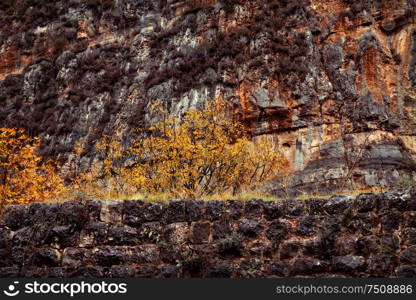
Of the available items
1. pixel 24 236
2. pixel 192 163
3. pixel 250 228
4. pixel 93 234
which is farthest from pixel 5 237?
pixel 192 163

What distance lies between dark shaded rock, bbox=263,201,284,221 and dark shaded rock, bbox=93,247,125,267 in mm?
2003

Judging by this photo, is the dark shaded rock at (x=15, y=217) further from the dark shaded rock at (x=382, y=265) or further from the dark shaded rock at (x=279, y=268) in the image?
the dark shaded rock at (x=382, y=265)

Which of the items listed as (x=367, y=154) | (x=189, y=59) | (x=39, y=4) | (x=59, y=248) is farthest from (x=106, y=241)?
(x=39, y=4)

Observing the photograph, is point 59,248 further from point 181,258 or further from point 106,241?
point 181,258

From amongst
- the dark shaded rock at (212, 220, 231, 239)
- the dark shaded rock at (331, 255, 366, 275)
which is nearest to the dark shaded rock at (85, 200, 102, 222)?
the dark shaded rock at (212, 220, 231, 239)

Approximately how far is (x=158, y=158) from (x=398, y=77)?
17908mm

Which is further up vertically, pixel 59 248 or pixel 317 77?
pixel 317 77

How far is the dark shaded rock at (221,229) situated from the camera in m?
6.84

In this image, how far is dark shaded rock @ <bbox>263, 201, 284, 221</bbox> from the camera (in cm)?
688

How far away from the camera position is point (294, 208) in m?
6.84

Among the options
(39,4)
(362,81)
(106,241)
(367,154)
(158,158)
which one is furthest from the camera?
(39,4)

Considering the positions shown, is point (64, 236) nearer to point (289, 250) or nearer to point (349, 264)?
point (289, 250)

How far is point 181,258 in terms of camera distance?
6773 mm

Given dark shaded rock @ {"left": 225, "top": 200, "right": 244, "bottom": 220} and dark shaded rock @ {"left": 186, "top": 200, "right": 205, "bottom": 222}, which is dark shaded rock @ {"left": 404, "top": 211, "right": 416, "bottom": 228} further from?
dark shaded rock @ {"left": 186, "top": 200, "right": 205, "bottom": 222}
